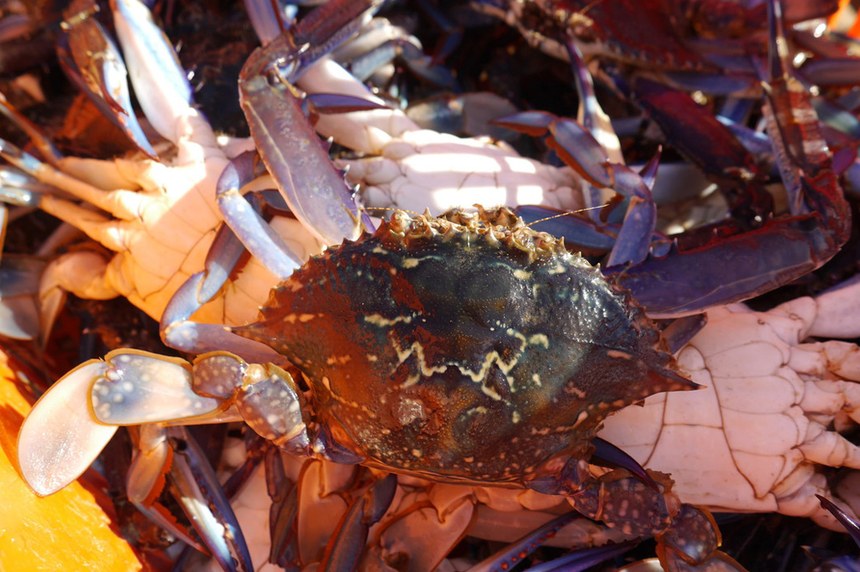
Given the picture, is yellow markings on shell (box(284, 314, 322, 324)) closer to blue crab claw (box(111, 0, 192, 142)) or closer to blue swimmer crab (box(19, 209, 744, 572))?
blue swimmer crab (box(19, 209, 744, 572))

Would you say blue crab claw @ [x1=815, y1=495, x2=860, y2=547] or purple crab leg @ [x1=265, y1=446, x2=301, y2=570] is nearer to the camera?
blue crab claw @ [x1=815, y1=495, x2=860, y2=547]

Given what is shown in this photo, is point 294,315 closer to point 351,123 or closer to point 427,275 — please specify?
point 427,275

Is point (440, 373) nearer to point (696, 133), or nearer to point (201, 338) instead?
point (201, 338)

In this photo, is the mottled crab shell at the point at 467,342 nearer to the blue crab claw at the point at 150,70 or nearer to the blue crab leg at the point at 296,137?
the blue crab leg at the point at 296,137

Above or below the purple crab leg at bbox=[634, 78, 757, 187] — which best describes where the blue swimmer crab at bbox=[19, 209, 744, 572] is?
above

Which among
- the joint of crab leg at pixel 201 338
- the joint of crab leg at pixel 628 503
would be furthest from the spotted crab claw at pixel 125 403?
the joint of crab leg at pixel 628 503

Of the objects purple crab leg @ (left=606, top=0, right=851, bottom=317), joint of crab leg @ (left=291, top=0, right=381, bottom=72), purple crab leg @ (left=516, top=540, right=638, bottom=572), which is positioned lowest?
purple crab leg @ (left=516, top=540, right=638, bottom=572)

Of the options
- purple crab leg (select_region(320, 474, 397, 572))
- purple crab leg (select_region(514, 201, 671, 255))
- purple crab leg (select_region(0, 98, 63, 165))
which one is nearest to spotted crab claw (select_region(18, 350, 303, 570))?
purple crab leg (select_region(320, 474, 397, 572))

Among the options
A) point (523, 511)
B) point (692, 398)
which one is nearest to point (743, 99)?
point (692, 398)

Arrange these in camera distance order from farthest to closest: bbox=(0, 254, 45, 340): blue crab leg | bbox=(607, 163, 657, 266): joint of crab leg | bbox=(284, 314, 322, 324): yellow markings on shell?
bbox=(0, 254, 45, 340): blue crab leg
bbox=(607, 163, 657, 266): joint of crab leg
bbox=(284, 314, 322, 324): yellow markings on shell
